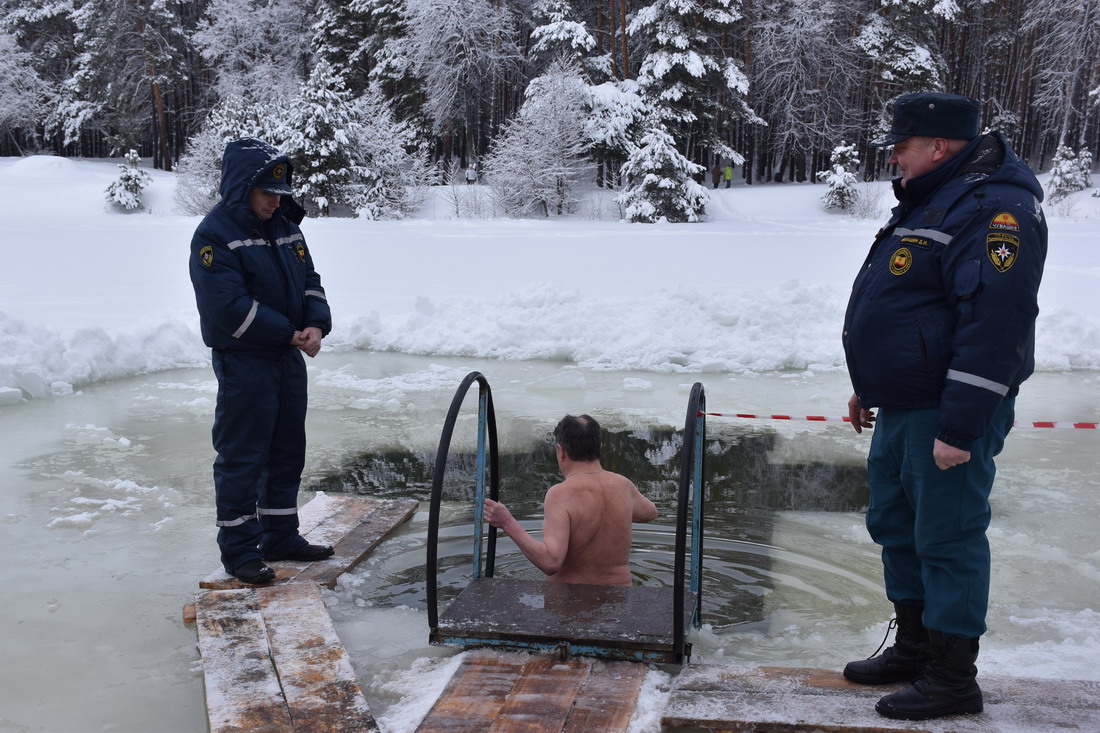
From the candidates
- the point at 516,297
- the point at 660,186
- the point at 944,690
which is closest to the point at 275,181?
the point at 944,690

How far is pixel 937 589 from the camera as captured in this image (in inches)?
111

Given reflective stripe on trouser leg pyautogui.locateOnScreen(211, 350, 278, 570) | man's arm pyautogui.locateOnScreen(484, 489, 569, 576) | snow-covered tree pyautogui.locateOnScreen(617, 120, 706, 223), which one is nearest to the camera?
man's arm pyautogui.locateOnScreen(484, 489, 569, 576)

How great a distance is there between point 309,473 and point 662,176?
73.1 ft

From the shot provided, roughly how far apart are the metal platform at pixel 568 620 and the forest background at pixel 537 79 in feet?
77.9

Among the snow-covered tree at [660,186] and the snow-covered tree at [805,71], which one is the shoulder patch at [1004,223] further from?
the snow-covered tree at [805,71]

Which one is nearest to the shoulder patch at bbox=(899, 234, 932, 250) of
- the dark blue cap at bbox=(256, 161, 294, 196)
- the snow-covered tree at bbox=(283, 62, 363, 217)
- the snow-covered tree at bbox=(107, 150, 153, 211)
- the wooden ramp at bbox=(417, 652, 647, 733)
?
the wooden ramp at bbox=(417, 652, 647, 733)

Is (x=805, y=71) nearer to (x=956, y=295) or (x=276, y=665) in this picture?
(x=956, y=295)

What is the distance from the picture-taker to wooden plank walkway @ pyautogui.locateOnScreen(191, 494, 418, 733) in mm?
2977

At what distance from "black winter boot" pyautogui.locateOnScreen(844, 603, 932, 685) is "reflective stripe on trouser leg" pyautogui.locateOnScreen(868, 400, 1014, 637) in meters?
0.26

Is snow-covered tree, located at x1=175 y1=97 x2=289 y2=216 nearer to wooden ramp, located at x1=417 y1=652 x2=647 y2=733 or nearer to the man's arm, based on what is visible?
the man's arm

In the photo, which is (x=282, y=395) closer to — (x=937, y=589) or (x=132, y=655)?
(x=132, y=655)

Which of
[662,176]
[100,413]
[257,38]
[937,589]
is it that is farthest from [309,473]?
[257,38]

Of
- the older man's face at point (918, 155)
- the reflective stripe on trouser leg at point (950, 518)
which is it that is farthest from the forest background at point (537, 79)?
the reflective stripe on trouser leg at point (950, 518)

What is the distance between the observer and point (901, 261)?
2824 mm
